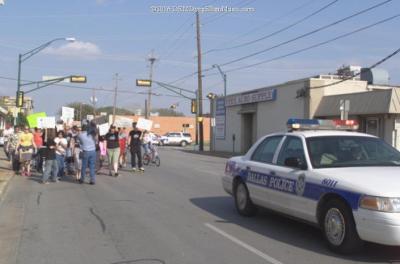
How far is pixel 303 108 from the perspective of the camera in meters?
34.0

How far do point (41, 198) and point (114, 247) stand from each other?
5.71 metres

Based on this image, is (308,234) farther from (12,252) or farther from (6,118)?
(6,118)

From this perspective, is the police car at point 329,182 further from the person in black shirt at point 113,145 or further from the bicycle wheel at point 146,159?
the bicycle wheel at point 146,159

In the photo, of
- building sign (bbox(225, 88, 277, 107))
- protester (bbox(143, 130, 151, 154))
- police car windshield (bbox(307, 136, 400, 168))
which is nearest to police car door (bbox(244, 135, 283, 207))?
police car windshield (bbox(307, 136, 400, 168))

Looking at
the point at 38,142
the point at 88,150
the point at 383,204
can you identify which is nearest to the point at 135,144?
the point at 38,142

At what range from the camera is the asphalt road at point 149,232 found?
715cm

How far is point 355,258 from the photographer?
6.97 metres

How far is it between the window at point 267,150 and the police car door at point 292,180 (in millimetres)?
285

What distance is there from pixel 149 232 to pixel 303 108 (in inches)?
1035

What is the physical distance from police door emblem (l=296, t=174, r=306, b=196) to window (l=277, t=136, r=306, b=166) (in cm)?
31

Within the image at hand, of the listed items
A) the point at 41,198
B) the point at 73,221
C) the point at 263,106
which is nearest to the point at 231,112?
the point at 263,106

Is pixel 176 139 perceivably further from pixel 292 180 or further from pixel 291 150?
pixel 292 180

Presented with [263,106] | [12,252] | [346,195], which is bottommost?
[12,252]

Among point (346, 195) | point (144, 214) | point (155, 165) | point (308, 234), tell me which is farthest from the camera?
point (155, 165)
